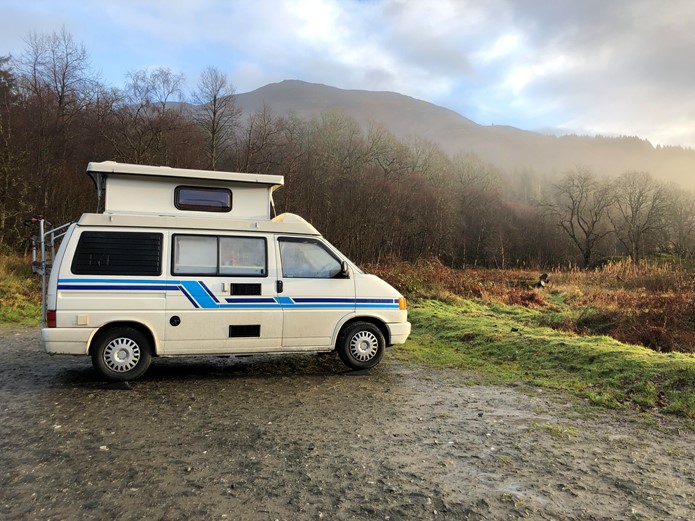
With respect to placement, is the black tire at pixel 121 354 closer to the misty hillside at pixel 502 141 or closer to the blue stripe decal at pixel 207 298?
the blue stripe decal at pixel 207 298

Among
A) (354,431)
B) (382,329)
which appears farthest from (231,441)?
(382,329)

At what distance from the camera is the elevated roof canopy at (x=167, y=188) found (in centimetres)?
668

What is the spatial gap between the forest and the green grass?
1468cm

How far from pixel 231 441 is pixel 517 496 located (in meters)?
2.56

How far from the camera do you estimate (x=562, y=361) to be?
7789 mm

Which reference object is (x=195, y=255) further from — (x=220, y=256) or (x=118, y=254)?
(x=118, y=254)

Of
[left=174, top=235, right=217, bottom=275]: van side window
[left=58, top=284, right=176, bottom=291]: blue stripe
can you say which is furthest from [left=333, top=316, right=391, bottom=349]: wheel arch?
[left=58, top=284, right=176, bottom=291]: blue stripe

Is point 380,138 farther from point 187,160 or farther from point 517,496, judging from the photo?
point 517,496

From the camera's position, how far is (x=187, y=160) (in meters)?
30.4

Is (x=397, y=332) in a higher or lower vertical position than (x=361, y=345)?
higher

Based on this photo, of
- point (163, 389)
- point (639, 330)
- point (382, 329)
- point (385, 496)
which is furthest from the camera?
point (639, 330)

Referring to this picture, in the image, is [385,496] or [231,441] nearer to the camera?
[385,496]

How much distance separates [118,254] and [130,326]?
0.99 metres

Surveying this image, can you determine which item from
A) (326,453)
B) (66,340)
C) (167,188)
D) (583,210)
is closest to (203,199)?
(167,188)
